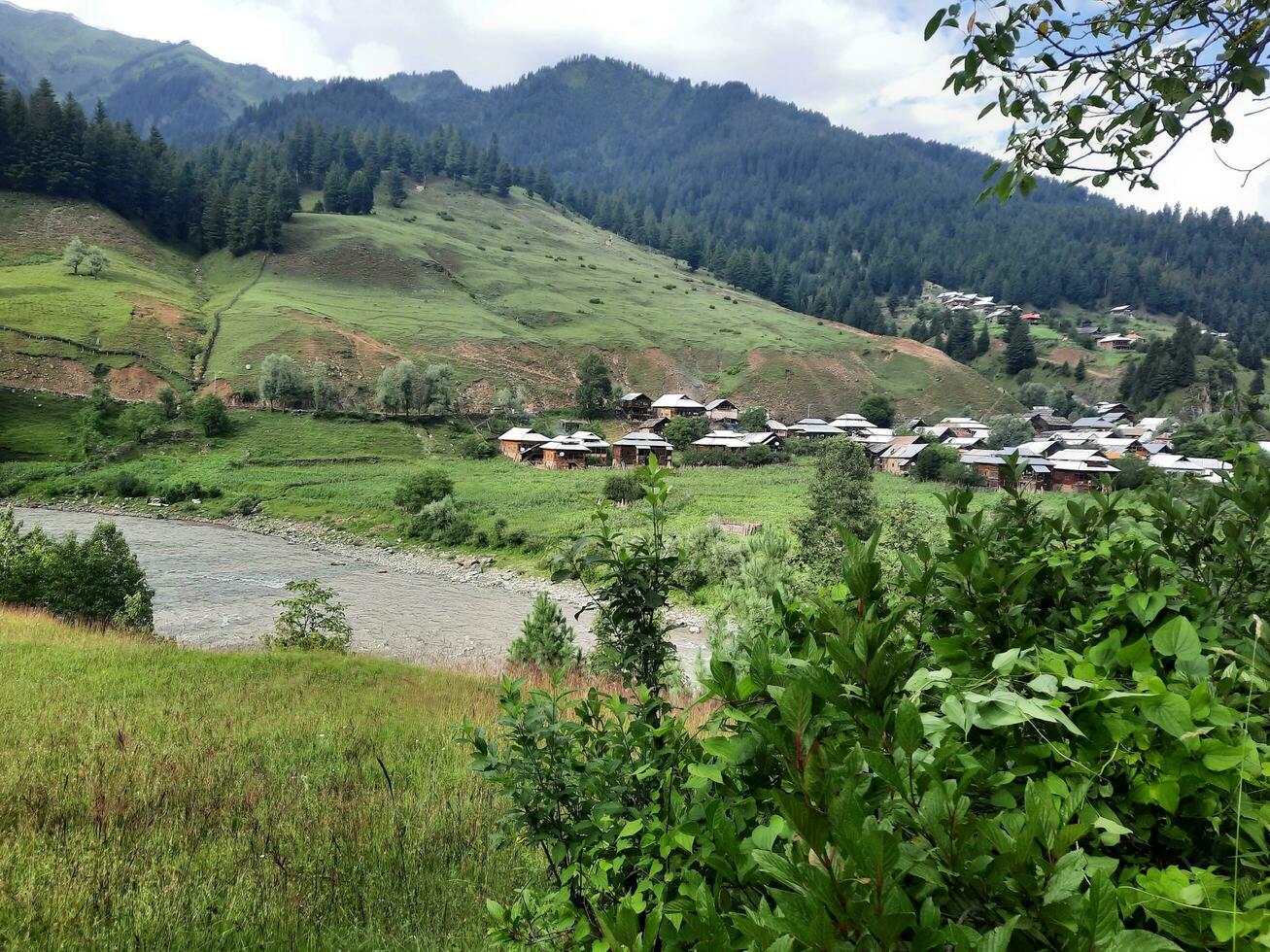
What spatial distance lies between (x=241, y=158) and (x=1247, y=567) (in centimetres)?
16757

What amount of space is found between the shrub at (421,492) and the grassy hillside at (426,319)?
33975mm

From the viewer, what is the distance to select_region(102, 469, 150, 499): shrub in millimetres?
44375

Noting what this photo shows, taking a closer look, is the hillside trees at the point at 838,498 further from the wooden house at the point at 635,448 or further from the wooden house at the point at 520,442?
the wooden house at the point at 520,442

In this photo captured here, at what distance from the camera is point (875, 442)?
74625 millimetres

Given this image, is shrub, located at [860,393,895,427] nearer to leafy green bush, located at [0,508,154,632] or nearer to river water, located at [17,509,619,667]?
river water, located at [17,509,619,667]

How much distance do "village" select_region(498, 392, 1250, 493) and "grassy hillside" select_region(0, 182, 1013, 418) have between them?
404 inches

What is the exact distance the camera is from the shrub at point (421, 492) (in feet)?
138

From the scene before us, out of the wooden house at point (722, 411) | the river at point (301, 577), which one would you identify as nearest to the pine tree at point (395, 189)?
the wooden house at point (722, 411)

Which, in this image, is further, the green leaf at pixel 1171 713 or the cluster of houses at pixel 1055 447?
the cluster of houses at pixel 1055 447

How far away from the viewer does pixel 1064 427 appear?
91.1m

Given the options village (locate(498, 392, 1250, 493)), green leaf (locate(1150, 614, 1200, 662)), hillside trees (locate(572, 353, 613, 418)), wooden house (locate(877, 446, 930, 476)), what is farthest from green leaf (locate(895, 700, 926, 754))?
hillside trees (locate(572, 353, 613, 418))

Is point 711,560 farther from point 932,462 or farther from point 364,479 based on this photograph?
point 932,462

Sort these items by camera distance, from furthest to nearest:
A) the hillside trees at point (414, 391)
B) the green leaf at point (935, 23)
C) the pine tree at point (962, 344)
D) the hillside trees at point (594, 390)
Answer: the pine tree at point (962, 344)
the hillside trees at point (594, 390)
the hillside trees at point (414, 391)
the green leaf at point (935, 23)

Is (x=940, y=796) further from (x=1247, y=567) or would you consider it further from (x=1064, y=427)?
(x=1064, y=427)
